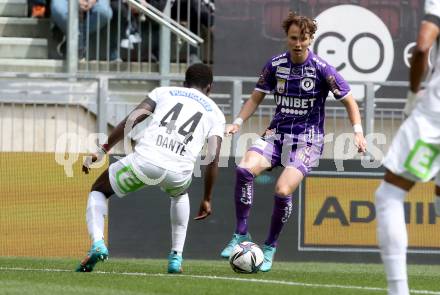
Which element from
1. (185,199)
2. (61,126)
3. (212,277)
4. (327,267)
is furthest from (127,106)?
(212,277)

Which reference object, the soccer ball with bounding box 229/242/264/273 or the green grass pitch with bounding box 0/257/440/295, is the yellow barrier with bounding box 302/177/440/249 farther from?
the soccer ball with bounding box 229/242/264/273

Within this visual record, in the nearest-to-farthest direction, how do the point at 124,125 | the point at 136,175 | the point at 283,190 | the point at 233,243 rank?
the point at 124,125 → the point at 136,175 → the point at 283,190 → the point at 233,243

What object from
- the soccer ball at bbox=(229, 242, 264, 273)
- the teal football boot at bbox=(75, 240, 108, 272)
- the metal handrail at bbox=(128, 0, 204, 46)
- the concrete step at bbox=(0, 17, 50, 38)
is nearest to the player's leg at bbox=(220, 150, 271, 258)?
the soccer ball at bbox=(229, 242, 264, 273)

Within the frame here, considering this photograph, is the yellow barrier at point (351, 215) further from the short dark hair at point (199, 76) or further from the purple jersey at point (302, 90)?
the short dark hair at point (199, 76)

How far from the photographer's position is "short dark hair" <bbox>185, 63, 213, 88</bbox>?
10688mm

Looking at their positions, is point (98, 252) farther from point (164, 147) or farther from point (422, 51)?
point (422, 51)

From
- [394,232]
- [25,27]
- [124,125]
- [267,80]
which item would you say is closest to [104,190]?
Result: [124,125]

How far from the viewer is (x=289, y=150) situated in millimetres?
12062

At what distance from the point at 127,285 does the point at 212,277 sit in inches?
44.7

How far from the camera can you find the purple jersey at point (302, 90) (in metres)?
12.0

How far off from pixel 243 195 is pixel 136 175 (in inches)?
75.5

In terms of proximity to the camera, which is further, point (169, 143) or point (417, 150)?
point (169, 143)

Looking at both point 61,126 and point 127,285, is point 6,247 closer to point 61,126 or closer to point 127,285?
point 61,126

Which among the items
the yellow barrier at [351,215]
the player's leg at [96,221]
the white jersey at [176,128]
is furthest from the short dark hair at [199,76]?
the yellow barrier at [351,215]
